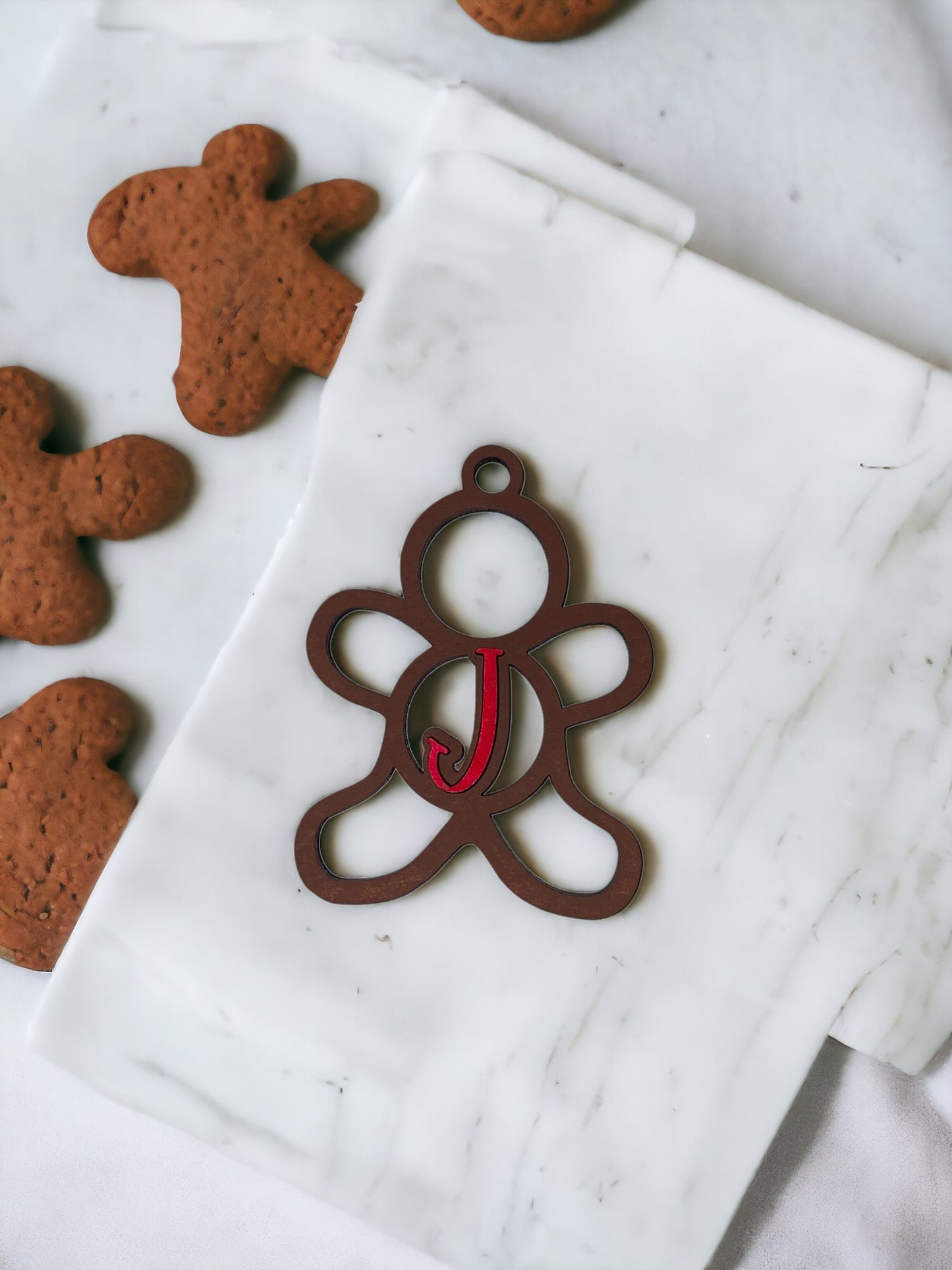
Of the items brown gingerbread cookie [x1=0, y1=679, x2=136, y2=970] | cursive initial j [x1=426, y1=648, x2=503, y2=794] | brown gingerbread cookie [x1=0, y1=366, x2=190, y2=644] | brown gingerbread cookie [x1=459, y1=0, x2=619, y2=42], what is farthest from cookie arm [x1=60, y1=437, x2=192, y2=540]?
brown gingerbread cookie [x1=459, y1=0, x2=619, y2=42]

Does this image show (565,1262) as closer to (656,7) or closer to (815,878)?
(815,878)

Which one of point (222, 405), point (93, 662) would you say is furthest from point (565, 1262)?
point (222, 405)

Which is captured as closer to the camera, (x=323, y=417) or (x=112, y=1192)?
(x=323, y=417)

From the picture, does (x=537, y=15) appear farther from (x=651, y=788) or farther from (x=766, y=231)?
(x=651, y=788)

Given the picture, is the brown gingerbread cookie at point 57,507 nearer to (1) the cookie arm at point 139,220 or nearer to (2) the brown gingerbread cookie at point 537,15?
(1) the cookie arm at point 139,220

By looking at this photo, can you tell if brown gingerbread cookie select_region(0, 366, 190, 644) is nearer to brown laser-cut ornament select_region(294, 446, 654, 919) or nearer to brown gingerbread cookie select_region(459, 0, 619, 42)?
brown laser-cut ornament select_region(294, 446, 654, 919)
